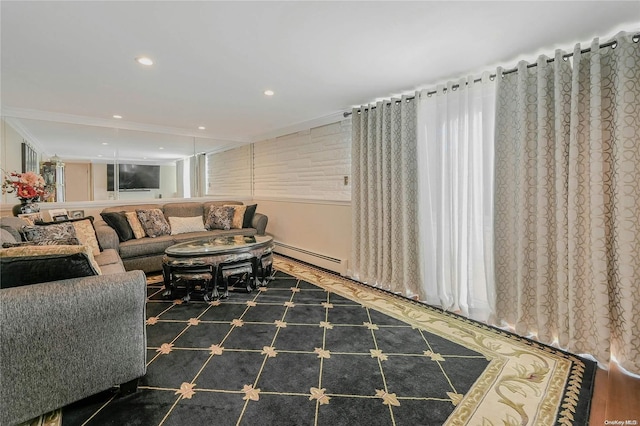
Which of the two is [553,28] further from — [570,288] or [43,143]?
[43,143]

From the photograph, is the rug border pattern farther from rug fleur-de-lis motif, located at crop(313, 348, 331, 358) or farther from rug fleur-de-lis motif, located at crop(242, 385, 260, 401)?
rug fleur-de-lis motif, located at crop(242, 385, 260, 401)

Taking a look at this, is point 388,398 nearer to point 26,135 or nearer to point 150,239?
point 150,239

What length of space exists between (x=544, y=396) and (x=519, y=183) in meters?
1.43

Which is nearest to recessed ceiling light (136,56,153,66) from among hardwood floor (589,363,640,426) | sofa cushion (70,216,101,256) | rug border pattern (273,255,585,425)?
sofa cushion (70,216,101,256)

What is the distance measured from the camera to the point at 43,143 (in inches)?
155

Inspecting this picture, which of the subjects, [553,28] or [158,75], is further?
[158,75]

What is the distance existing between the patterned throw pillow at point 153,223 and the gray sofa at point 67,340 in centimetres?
278

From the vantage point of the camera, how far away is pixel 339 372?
1.84 m

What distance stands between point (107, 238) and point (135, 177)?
1593 millimetres

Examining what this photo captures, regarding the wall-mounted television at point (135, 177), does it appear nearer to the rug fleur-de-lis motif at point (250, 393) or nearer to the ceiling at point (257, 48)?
the ceiling at point (257, 48)

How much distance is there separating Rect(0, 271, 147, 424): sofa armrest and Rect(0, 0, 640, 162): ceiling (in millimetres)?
1548

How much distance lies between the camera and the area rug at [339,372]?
149 centimetres

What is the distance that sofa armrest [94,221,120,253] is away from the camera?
11.1ft

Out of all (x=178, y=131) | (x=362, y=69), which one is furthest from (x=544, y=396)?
(x=178, y=131)
